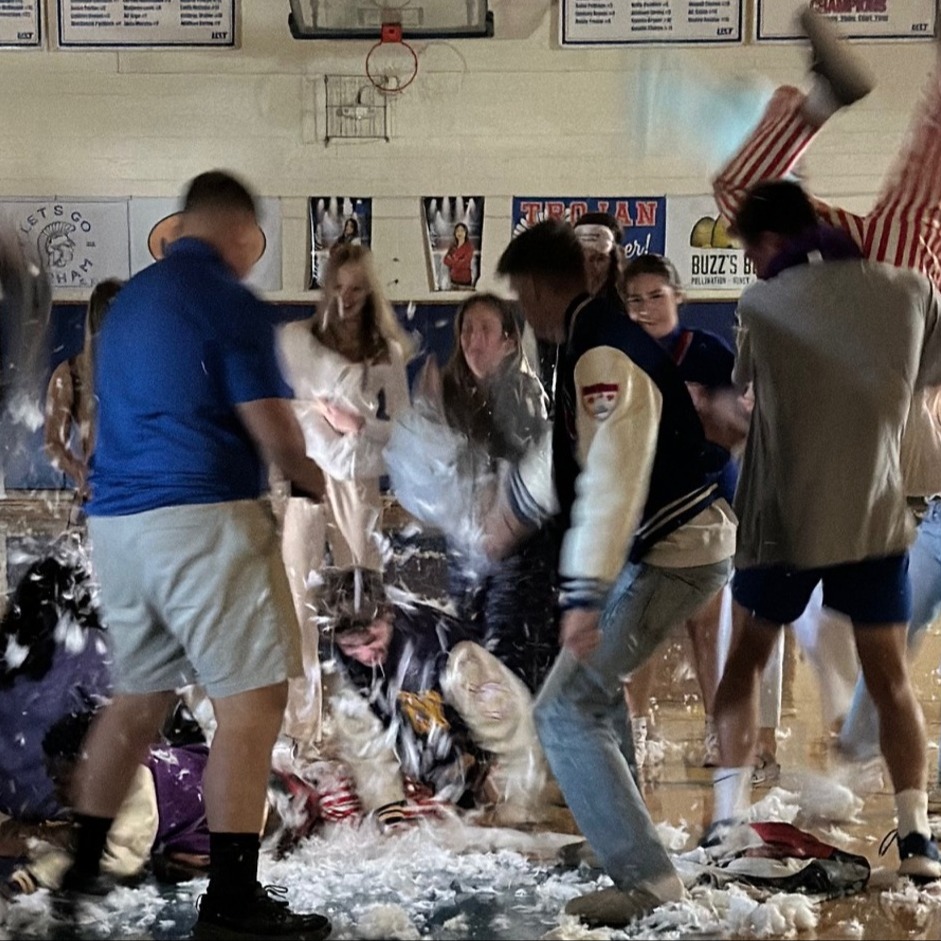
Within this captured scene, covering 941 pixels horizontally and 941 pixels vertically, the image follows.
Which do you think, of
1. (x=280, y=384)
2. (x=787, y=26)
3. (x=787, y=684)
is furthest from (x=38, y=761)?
(x=787, y=26)

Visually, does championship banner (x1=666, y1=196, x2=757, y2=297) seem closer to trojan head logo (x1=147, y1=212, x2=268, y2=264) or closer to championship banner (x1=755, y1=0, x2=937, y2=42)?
championship banner (x1=755, y1=0, x2=937, y2=42)

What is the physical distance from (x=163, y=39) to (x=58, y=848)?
1041mm

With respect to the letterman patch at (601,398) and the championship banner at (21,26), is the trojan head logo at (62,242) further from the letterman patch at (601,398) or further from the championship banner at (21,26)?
the letterman patch at (601,398)

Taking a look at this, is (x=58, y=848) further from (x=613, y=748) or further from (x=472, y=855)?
(x=613, y=748)

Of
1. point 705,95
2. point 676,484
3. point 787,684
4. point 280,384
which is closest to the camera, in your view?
point 280,384

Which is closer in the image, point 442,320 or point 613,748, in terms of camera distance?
point 613,748

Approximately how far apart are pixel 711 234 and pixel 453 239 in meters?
0.35

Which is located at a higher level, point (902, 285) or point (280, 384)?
point (902, 285)

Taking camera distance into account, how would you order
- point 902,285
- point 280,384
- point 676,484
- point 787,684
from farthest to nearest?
point 787,684
point 902,285
point 676,484
point 280,384

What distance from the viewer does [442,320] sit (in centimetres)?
174

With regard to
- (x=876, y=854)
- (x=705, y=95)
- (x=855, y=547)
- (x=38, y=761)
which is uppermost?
(x=705, y=95)

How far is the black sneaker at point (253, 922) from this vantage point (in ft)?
4.42

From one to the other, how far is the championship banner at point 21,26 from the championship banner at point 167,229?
0.25 meters

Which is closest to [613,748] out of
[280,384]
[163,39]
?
[280,384]
